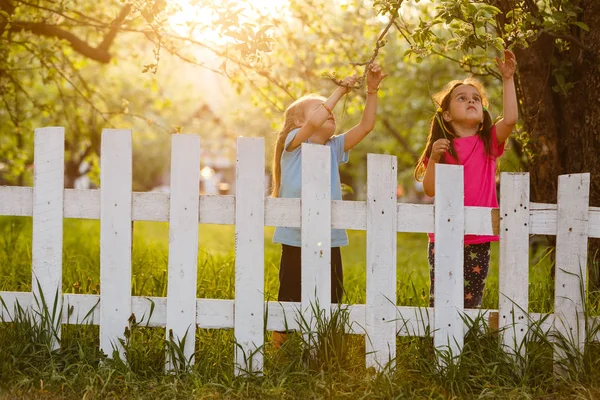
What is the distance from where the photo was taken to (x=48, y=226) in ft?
10.6

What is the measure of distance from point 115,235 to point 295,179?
3.45ft

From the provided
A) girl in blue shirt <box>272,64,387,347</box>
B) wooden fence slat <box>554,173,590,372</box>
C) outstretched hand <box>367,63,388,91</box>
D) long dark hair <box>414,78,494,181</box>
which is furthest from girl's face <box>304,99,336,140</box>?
wooden fence slat <box>554,173,590,372</box>

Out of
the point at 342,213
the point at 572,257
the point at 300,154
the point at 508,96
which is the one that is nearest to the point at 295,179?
the point at 300,154

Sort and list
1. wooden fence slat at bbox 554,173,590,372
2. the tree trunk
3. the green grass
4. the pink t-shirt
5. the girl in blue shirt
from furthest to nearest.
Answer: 1. the tree trunk
2. the pink t-shirt
3. the girl in blue shirt
4. wooden fence slat at bbox 554,173,590,372
5. the green grass

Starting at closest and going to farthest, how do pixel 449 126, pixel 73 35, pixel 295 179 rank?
pixel 295 179 → pixel 449 126 → pixel 73 35

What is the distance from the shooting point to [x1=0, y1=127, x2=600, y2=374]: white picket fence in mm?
3119

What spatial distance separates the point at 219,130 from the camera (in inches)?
1496

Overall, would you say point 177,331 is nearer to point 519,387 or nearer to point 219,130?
point 519,387

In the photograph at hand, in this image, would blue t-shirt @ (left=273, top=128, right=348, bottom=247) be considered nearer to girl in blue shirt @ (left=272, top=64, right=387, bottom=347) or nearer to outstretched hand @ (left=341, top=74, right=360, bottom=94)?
girl in blue shirt @ (left=272, top=64, right=387, bottom=347)

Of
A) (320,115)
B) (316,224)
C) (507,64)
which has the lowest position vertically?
(316,224)

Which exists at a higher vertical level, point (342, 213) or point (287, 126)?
point (287, 126)

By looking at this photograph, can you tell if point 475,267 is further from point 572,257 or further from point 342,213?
point 342,213

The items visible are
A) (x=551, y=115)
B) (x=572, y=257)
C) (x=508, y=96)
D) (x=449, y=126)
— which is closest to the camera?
(x=572, y=257)

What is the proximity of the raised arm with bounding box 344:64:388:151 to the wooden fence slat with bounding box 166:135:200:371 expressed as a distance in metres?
0.96
